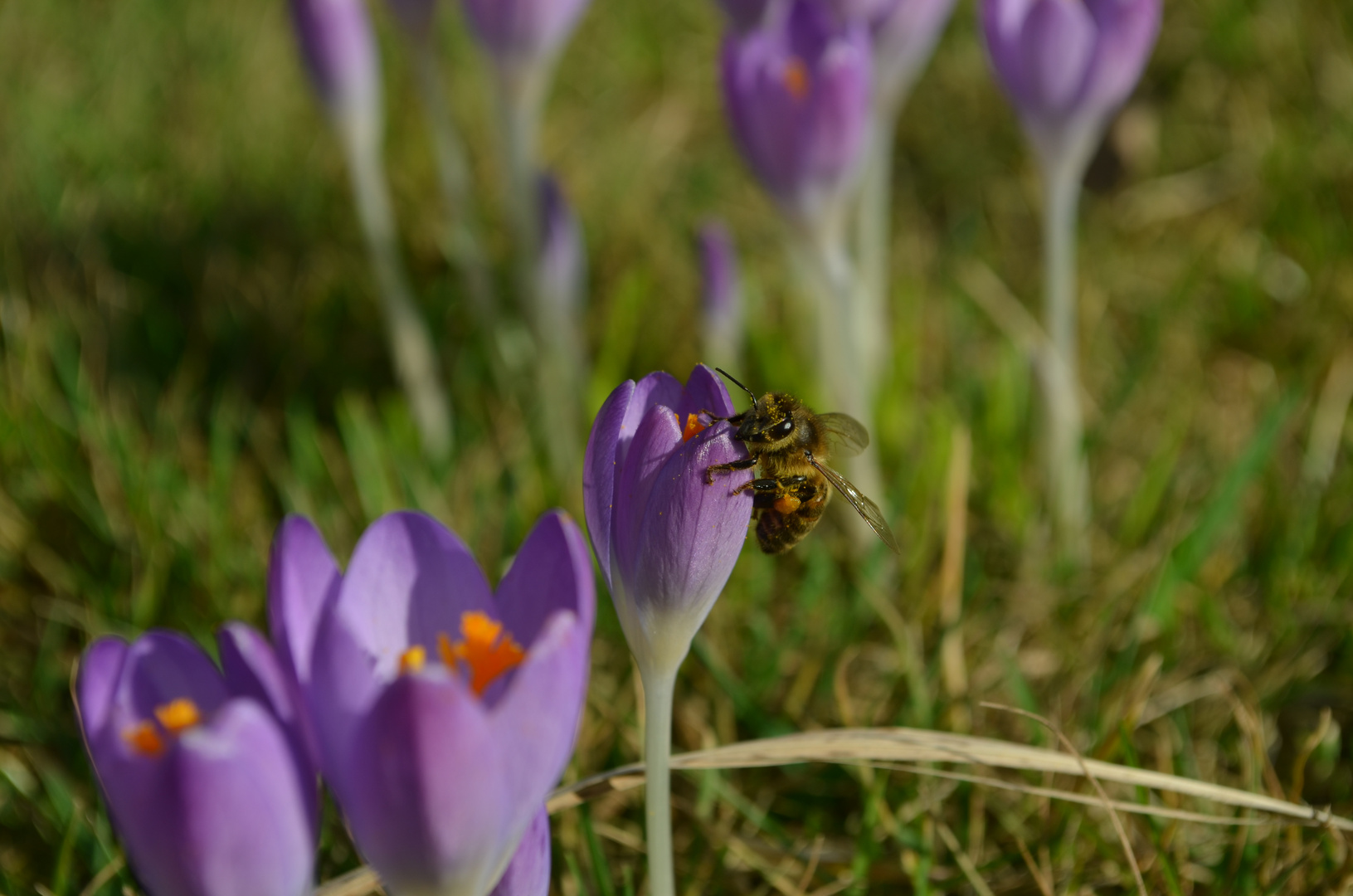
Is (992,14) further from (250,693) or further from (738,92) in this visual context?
(250,693)

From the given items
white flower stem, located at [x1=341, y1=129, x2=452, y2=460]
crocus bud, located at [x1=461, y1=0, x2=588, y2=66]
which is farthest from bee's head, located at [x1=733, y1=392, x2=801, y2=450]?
white flower stem, located at [x1=341, y1=129, x2=452, y2=460]

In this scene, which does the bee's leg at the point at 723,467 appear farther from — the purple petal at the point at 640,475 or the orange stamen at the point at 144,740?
the orange stamen at the point at 144,740

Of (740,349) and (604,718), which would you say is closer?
(604,718)

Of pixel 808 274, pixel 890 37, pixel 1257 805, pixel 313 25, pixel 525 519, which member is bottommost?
pixel 1257 805

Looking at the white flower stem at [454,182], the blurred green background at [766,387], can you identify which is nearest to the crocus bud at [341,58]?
the white flower stem at [454,182]

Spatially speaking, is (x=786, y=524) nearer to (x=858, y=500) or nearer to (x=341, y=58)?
(x=858, y=500)

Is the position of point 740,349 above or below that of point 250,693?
below

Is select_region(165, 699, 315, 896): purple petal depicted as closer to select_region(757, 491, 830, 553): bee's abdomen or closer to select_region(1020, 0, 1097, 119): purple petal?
select_region(757, 491, 830, 553): bee's abdomen

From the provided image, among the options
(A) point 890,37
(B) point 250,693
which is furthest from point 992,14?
(B) point 250,693
